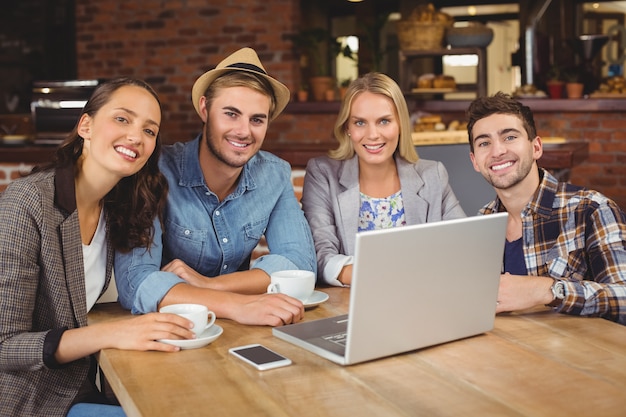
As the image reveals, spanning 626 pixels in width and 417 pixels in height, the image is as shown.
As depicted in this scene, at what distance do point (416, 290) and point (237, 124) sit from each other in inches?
37.6

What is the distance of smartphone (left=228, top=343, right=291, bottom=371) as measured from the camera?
143cm

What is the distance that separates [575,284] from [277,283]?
678 mm

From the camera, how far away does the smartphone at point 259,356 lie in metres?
1.43

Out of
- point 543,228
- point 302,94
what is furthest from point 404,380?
point 302,94

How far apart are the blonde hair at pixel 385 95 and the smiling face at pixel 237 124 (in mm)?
438

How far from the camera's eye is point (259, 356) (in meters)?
1.48

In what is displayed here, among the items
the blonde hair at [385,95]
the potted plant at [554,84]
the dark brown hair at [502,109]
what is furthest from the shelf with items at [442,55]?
the dark brown hair at [502,109]

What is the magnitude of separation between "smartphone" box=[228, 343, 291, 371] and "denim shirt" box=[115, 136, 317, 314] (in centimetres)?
56

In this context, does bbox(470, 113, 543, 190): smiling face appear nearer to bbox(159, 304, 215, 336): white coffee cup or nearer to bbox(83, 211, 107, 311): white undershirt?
bbox(159, 304, 215, 336): white coffee cup

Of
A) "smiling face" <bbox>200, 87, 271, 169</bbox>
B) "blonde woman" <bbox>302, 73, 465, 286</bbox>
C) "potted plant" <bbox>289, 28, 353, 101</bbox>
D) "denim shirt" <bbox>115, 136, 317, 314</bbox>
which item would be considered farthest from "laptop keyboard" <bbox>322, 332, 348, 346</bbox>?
"potted plant" <bbox>289, 28, 353, 101</bbox>

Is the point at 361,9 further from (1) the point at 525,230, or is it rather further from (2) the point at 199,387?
(2) the point at 199,387

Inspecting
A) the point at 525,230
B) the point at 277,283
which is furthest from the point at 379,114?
the point at 277,283

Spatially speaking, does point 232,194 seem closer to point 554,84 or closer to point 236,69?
point 236,69

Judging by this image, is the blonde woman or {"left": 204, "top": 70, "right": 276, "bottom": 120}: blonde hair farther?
the blonde woman
